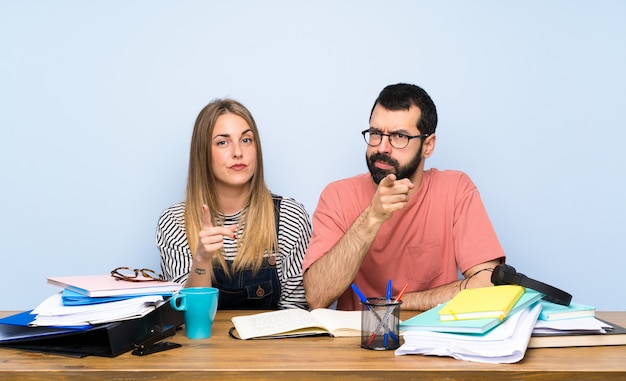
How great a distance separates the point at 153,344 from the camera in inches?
56.0

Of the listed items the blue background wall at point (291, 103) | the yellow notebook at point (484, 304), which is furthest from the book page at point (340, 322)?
the blue background wall at point (291, 103)

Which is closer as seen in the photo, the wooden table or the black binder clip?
the wooden table

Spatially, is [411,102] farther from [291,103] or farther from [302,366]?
[302,366]

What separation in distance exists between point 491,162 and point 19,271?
2.11m

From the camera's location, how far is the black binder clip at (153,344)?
4.53 ft

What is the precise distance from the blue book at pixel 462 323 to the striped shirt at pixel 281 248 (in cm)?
100

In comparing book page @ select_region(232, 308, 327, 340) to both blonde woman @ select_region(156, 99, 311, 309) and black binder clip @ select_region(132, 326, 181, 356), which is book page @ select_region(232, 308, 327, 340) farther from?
blonde woman @ select_region(156, 99, 311, 309)

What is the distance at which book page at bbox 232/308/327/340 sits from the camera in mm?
1522

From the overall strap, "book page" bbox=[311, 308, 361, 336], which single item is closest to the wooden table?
"book page" bbox=[311, 308, 361, 336]

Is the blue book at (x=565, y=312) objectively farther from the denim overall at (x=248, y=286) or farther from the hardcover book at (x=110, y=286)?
the denim overall at (x=248, y=286)

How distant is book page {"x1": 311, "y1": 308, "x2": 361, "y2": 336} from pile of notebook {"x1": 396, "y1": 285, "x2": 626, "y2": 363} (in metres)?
0.13

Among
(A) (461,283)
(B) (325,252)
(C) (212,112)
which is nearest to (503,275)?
(A) (461,283)

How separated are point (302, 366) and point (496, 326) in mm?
418

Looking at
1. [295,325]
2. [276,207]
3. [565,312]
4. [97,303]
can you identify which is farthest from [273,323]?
[276,207]
